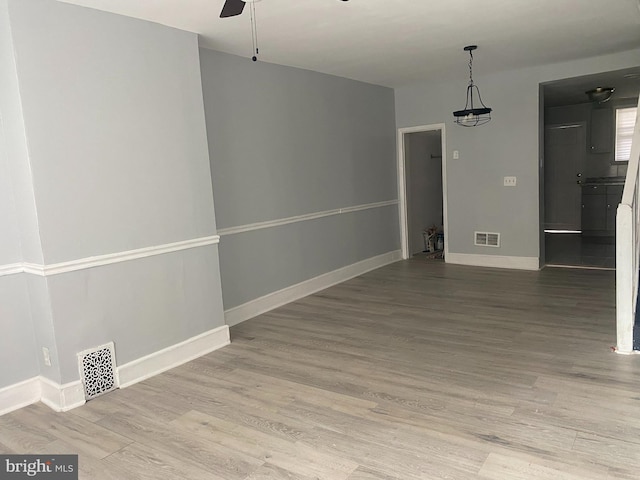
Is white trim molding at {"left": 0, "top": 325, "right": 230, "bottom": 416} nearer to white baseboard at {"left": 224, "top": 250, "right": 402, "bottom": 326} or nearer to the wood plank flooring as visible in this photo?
the wood plank flooring

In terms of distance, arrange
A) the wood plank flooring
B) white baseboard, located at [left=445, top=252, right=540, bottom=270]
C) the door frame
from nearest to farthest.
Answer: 1. the wood plank flooring
2. white baseboard, located at [left=445, top=252, right=540, bottom=270]
3. the door frame

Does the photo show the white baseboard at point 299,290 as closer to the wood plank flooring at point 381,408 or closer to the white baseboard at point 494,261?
the wood plank flooring at point 381,408

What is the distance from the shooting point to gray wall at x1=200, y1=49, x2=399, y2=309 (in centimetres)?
448

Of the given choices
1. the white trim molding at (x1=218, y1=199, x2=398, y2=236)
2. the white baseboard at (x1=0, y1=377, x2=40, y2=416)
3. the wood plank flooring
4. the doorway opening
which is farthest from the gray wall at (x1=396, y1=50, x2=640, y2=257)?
the white baseboard at (x1=0, y1=377, x2=40, y2=416)

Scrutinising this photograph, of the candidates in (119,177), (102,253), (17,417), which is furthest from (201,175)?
(17,417)

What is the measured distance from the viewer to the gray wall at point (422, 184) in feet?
24.5

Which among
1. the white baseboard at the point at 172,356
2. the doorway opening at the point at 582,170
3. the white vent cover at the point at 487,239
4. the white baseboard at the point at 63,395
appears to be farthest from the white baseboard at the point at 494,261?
the white baseboard at the point at 63,395

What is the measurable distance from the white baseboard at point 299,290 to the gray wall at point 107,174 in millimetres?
738

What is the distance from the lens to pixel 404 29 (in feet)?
13.1

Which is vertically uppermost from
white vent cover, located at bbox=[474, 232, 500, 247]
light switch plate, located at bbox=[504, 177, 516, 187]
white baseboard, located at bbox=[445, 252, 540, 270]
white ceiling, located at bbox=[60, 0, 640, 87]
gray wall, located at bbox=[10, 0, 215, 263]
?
white ceiling, located at bbox=[60, 0, 640, 87]

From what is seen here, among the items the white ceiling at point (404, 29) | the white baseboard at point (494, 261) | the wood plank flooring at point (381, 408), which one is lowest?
the wood plank flooring at point (381, 408)

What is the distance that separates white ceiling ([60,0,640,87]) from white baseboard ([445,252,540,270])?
2468 millimetres

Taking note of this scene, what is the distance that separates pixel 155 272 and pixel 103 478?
154cm

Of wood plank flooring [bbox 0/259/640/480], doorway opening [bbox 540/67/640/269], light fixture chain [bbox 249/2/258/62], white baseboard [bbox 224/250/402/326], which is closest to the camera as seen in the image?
wood plank flooring [bbox 0/259/640/480]
